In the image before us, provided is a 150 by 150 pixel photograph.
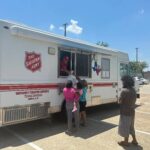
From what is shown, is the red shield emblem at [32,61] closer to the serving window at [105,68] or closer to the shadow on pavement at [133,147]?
the shadow on pavement at [133,147]

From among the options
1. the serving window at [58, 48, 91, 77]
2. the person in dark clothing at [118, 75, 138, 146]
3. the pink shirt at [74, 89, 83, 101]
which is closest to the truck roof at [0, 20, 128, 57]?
the serving window at [58, 48, 91, 77]

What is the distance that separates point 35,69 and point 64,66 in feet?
4.33

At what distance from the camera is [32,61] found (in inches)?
279

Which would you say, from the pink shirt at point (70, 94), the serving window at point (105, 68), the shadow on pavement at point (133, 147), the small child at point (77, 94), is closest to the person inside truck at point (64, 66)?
the small child at point (77, 94)

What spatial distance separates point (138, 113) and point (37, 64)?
5.61 metres

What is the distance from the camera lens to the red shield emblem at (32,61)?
6.97m

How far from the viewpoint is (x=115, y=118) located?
31.2ft

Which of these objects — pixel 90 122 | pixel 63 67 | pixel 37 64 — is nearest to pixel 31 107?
pixel 37 64

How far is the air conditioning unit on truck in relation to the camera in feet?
21.1

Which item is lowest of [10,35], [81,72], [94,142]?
[94,142]

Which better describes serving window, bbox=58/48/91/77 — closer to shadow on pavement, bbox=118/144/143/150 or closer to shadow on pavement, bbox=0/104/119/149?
shadow on pavement, bbox=0/104/119/149

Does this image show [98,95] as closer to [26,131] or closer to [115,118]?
[115,118]

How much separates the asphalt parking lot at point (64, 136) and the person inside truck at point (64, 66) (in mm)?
1728

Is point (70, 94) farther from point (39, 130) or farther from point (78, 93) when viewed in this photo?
point (39, 130)
